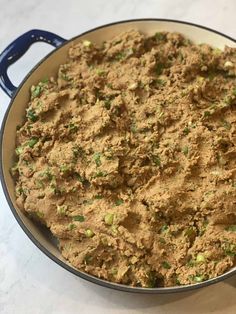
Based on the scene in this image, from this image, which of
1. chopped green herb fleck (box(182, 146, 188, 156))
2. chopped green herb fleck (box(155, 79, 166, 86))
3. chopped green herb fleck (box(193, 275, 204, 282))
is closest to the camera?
chopped green herb fleck (box(193, 275, 204, 282))

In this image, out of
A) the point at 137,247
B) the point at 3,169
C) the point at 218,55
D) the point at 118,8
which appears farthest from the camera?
the point at 118,8

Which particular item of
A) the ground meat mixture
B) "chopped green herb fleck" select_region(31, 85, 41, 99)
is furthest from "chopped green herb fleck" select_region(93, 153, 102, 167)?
"chopped green herb fleck" select_region(31, 85, 41, 99)

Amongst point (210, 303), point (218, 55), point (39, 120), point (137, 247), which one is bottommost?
point (210, 303)

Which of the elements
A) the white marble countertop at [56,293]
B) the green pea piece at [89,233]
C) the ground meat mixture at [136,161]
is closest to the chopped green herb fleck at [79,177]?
the ground meat mixture at [136,161]

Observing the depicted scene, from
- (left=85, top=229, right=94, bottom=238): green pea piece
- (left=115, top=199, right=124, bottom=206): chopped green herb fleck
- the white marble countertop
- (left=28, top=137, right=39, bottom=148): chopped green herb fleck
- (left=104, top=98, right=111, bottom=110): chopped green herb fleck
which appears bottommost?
the white marble countertop

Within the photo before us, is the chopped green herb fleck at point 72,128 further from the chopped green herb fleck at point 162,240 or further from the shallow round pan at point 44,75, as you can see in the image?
the chopped green herb fleck at point 162,240

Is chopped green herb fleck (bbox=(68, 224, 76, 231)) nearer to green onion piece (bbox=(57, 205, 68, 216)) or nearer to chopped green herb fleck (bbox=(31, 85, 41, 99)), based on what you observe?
green onion piece (bbox=(57, 205, 68, 216))

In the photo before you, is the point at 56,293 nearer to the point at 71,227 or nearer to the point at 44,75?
the point at 71,227

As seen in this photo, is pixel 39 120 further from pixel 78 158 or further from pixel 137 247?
pixel 137 247

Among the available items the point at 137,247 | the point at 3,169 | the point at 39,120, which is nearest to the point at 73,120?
the point at 39,120
